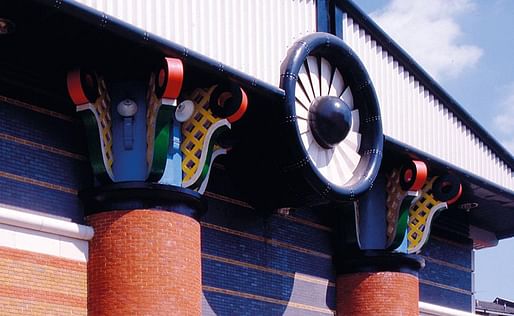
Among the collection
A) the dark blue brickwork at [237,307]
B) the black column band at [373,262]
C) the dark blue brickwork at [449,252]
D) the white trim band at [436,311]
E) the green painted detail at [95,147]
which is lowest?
the dark blue brickwork at [237,307]

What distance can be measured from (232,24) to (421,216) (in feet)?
21.1

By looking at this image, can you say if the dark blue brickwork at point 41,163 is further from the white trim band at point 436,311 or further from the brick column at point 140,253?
the white trim band at point 436,311

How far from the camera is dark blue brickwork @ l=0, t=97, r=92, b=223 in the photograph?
15609mm

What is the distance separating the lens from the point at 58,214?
52.8ft

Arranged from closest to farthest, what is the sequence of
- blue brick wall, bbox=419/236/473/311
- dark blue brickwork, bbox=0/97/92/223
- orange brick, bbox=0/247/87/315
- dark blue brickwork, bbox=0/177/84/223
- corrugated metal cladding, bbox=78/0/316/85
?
orange brick, bbox=0/247/87/315 < dark blue brickwork, bbox=0/177/84/223 < dark blue brickwork, bbox=0/97/92/223 < corrugated metal cladding, bbox=78/0/316/85 < blue brick wall, bbox=419/236/473/311

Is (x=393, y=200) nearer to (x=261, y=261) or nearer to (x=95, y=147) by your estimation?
(x=261, y=261)

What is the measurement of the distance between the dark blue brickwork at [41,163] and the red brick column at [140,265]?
1.82 ft

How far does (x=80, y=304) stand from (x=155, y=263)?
45.8 inches

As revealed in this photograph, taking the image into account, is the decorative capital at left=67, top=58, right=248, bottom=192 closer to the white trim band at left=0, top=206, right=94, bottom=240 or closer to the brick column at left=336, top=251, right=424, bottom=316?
the white trim band at left=0, top=206, right=94, bottom=240

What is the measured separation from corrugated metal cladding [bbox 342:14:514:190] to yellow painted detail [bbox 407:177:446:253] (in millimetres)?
829

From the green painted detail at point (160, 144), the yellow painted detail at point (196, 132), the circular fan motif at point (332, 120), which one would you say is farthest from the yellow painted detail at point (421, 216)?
the green painted detail at point (160, 144)

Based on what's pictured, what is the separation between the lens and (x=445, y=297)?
82.1 ft

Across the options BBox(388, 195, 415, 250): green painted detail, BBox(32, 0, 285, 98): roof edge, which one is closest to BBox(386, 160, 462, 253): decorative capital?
BBox(388, 195, 415, 250): green painted detail

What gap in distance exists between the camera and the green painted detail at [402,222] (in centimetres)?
2117
